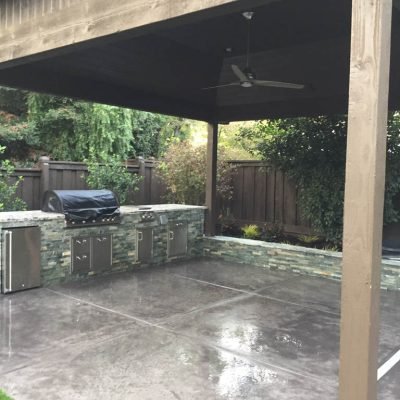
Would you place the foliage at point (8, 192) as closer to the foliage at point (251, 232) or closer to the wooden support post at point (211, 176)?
the wooden support post at point (211, 176)

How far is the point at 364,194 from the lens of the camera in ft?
7.79

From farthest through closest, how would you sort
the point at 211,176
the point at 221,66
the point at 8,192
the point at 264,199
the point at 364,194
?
the point at 264,199
the point at 211,176
the point at 221,66
the point at 8,192
the point at 364,194

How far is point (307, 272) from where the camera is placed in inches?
283

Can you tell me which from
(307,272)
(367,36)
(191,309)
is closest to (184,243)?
(307,272)

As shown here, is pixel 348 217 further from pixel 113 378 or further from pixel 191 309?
pixel 191 309

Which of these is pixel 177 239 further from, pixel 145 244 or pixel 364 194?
pixel 364 194

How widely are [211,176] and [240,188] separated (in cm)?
141

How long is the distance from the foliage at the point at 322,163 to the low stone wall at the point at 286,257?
34.1 inches

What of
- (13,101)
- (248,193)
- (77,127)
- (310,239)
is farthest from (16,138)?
(310,239)

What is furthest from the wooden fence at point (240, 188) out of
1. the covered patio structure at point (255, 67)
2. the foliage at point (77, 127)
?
the foliage at point (77, 127)

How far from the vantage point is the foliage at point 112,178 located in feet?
28.8

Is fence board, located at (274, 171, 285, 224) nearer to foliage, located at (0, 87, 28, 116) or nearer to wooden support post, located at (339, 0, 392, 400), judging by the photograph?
wooden support post, located at (339, 0, 392, 400)

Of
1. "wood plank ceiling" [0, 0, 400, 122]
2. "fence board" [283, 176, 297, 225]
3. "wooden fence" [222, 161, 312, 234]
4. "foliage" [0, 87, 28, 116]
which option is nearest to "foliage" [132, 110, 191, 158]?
"foliage" [0, 87, 28, 116]

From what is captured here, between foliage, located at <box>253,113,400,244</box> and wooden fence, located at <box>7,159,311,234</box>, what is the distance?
27.1 inches
